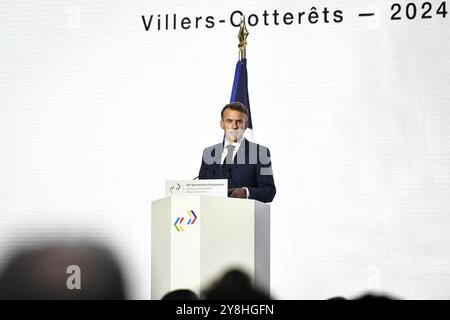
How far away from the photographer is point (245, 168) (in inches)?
177

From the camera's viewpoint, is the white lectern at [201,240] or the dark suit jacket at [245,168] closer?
the white lectern at [201,240]

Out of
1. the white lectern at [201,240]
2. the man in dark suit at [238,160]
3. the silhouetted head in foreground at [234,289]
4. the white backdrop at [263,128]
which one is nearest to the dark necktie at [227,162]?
the man in dark suit at [238,160]

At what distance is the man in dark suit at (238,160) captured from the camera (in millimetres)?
4473

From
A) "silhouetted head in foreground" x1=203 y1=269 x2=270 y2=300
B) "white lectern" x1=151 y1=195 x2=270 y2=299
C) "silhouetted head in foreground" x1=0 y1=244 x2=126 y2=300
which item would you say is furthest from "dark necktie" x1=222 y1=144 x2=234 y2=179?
"silhouetted head in foreground" x1=0 y1=244 x2=126 y2=300

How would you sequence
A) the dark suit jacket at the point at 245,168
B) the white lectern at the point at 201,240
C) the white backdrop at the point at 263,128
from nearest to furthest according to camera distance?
the white lectern at the point at 201,240
the white backdrop at the point at 263,128
the dark suit jacket at the point at 245,168

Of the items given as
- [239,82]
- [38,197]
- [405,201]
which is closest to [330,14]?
[239,82]

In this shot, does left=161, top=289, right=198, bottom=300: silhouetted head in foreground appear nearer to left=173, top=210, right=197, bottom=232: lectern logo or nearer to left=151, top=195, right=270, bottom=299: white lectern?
left=151, top=195, right=270, bottom=299: white lectern

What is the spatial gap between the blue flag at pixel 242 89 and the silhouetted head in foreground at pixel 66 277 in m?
1.10

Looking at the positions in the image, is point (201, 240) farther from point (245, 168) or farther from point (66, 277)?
point (66, 277)

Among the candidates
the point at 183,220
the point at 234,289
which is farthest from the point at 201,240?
the point at 234,289

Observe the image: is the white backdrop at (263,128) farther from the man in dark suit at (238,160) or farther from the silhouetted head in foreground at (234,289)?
the silhouetted head in foreground at (234,289)

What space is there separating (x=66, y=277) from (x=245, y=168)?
1210 mm
